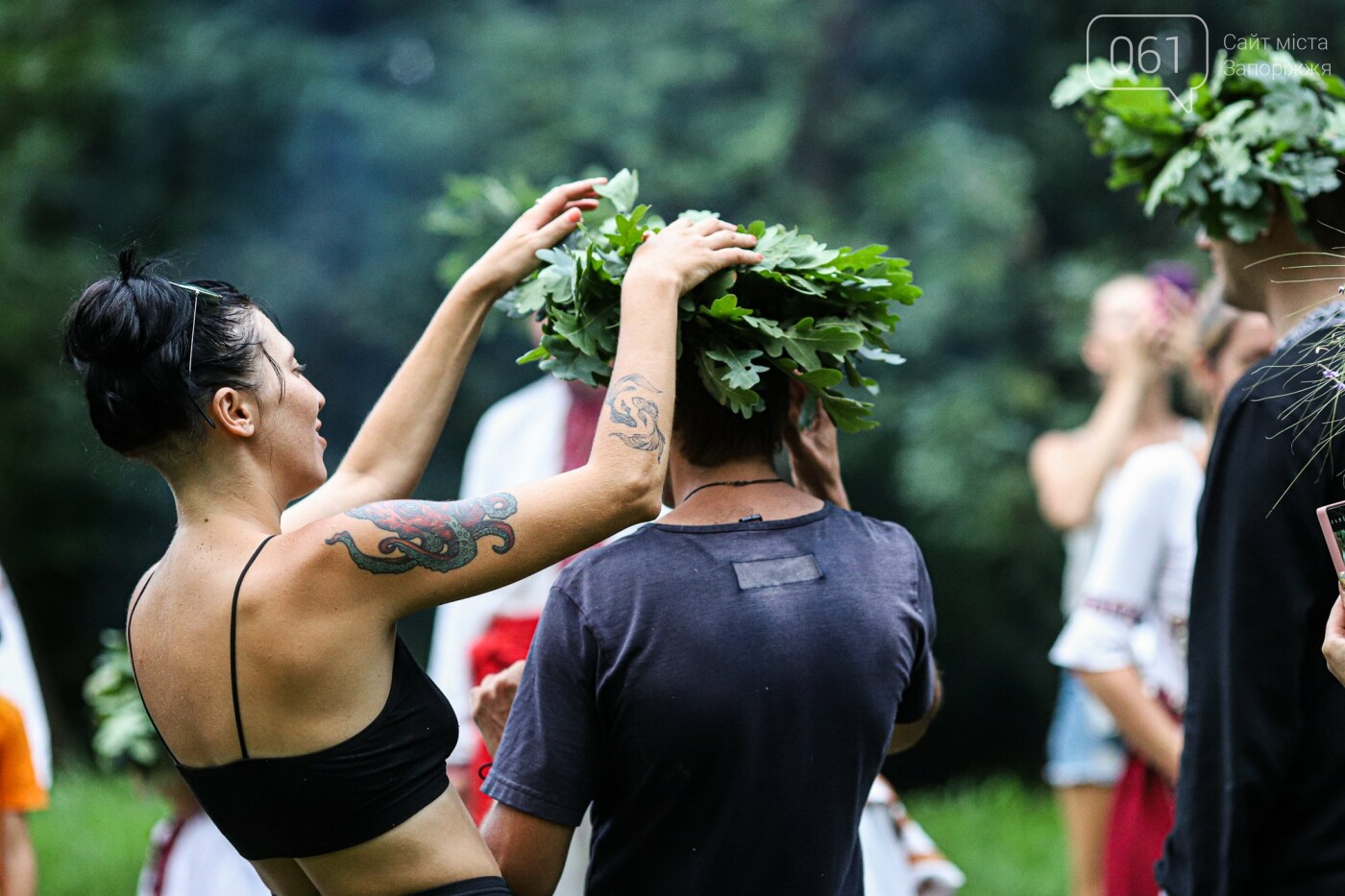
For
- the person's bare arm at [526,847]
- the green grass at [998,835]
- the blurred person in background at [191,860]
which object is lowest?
the green grass at [998,835]

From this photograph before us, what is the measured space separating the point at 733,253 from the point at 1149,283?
335cm

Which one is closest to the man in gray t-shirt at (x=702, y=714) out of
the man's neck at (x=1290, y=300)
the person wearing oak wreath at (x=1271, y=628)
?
the person wearing oak wreath at (x=1271, y=628)

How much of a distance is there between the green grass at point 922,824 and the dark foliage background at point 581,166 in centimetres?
162

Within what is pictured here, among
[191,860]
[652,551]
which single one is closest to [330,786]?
[652,551]

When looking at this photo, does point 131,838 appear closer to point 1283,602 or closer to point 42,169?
point 42,169

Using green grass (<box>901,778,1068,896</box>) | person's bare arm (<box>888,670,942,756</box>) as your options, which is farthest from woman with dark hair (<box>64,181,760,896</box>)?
green grass (<box>901,778,1068,896</box>)

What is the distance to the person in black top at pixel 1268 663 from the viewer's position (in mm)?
2465

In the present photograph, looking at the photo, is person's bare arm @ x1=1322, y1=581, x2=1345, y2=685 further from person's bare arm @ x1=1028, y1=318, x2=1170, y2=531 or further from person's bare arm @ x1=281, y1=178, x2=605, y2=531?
person's bare arm @ x1=1028, y1=318, x2=1170, y2=531

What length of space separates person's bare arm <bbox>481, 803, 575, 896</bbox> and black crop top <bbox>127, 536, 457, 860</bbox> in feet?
0.40

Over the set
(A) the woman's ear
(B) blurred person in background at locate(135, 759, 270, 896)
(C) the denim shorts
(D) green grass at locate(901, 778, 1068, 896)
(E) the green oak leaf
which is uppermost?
(E) the green oak leaf

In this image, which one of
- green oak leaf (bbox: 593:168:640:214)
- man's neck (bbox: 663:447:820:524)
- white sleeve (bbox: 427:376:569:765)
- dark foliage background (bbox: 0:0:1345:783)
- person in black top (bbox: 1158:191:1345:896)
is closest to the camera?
man's neck (bbox: 663:447:820:524)

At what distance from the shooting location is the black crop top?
6.54 ft

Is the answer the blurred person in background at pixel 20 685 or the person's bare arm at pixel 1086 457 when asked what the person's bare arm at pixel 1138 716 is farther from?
the blurred person in background at pixel 20 685

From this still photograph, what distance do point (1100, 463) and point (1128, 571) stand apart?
124 cm
